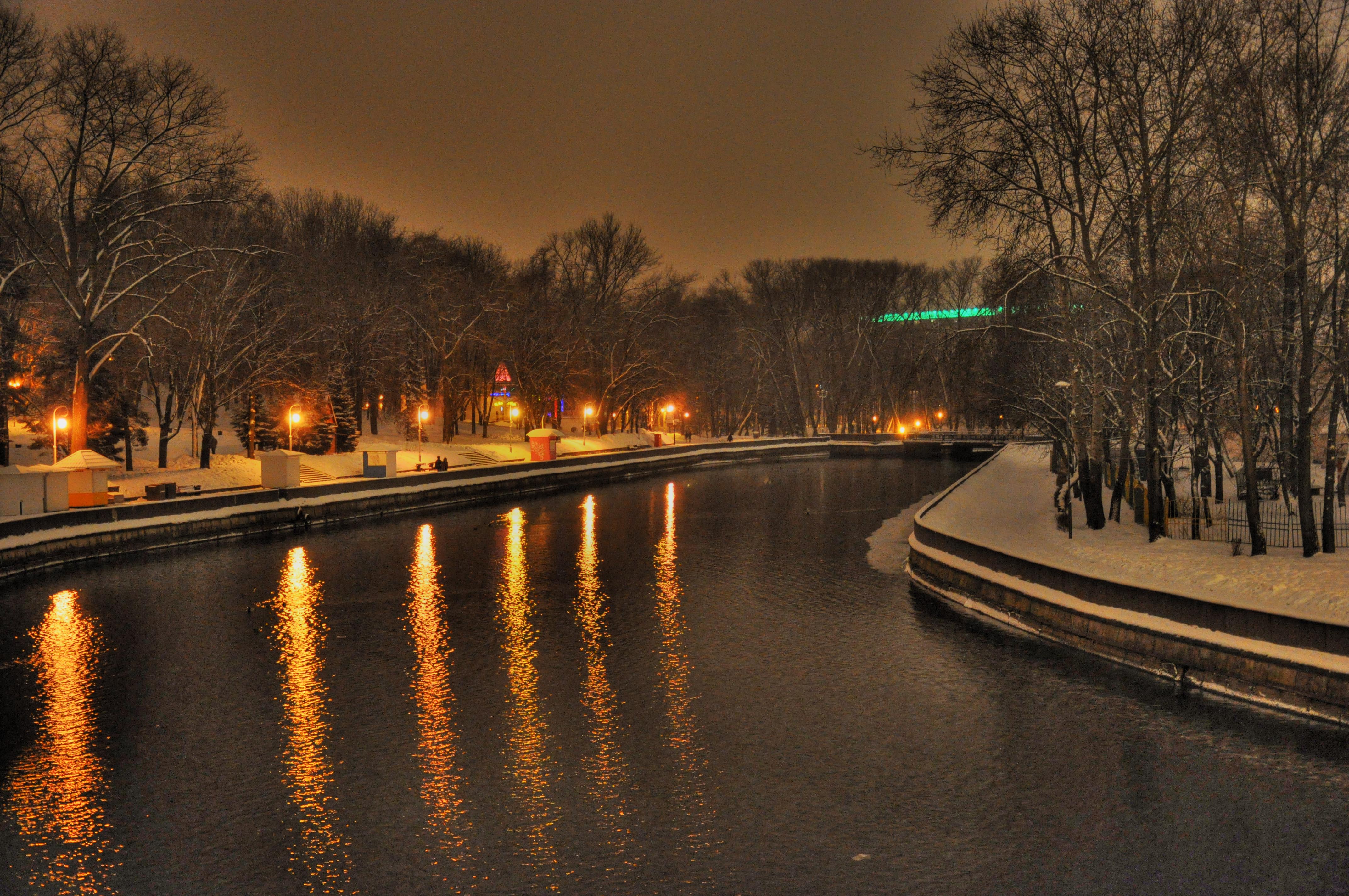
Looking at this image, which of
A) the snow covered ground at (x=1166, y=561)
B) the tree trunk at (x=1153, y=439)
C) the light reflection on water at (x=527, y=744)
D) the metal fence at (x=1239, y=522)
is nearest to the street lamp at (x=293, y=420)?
the light reflection on water at (x=527, y=744)

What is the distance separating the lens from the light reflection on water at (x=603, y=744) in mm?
8945

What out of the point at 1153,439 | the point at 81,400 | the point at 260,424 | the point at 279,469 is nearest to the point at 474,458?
the point at 260,424

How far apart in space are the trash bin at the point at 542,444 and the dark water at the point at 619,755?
36904 mm

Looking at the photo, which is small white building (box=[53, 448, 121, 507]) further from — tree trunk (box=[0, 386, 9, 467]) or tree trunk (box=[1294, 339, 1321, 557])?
tree trunk (box=[1294, 339, 1321, 557])

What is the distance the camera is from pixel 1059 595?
685 inches

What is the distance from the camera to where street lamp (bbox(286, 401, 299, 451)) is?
4334cm

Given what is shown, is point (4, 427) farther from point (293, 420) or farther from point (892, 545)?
point (892, 545)

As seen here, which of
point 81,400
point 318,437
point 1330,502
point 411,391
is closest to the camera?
point 1330,502

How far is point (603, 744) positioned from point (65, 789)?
526 centimetres

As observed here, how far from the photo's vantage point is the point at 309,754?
11188 millimetres

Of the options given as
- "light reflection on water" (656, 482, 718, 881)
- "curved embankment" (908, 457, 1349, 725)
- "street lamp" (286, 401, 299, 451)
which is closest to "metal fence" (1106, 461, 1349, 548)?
"curved embankment" (908, 457, 1349, 725)

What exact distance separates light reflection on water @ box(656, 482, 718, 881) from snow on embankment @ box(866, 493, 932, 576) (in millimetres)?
5740

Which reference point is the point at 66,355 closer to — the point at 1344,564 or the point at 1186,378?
the point at 1186,378

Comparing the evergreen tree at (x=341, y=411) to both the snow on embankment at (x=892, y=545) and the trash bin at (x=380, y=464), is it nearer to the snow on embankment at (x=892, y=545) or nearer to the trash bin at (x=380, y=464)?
the trash bin at (x=380, y=464)
